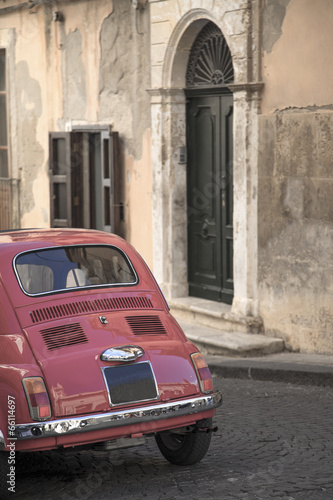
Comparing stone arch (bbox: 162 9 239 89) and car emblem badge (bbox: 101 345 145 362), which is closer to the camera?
car emblem badge (bbox: 101 345 145 362)

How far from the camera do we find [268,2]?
32.0 feet

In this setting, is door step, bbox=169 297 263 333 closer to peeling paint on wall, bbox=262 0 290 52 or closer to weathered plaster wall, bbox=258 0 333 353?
weathered plaster wall, bbox=258 0 333 353

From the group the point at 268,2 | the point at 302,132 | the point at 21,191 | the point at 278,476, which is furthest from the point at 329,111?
the point at 21,191

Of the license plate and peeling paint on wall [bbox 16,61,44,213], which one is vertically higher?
peeling paint on wall [bbox 16,61,44,213]

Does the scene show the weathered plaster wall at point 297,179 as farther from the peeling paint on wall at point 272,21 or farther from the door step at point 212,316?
the door step at point 212,316

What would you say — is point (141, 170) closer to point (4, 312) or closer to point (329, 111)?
point (329, 111)

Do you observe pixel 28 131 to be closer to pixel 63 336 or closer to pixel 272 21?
pixel 272 21

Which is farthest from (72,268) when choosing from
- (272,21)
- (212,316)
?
(212,316)

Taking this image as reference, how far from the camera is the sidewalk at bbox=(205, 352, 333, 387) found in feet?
28.1

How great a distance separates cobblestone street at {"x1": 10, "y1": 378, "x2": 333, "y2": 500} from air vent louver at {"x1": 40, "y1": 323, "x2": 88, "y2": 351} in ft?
2.86

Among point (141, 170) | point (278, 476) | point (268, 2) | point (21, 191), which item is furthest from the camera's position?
point (21, 191)

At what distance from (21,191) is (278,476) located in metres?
10.3

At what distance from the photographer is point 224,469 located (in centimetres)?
580

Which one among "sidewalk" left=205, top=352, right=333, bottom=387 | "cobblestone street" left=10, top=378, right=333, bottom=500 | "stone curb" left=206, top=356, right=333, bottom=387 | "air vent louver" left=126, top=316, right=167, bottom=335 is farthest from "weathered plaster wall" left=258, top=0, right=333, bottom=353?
"air vent louver" left=126, top=316, right=167, bottom=335
